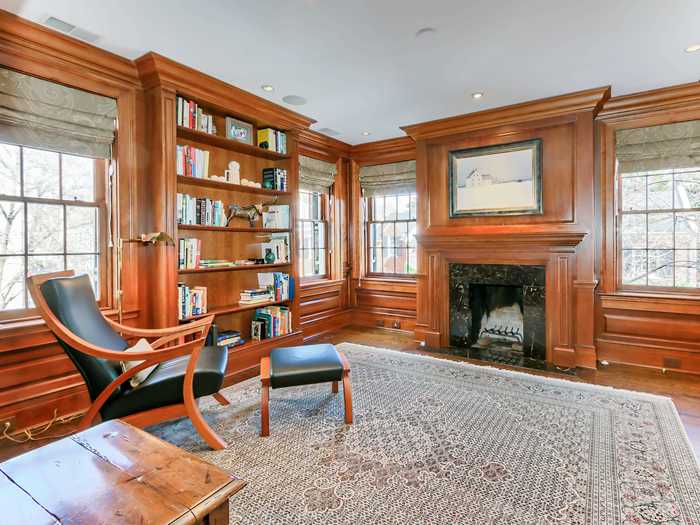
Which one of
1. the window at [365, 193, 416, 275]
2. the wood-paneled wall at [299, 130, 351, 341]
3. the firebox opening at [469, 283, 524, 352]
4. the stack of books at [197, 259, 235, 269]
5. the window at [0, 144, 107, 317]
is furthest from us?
the window at [365, 193, 416, 275]

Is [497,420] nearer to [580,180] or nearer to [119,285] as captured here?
[580,180]

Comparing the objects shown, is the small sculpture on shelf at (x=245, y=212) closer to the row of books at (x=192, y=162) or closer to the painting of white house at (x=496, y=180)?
the row of books at (x=192, y=162)

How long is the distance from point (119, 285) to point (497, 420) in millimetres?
2975

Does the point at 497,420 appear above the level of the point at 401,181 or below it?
below

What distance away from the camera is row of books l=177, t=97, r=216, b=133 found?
3.18 metres

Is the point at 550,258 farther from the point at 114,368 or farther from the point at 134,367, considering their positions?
the point at 114,368

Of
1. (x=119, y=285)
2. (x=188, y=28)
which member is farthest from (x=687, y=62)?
(x=119, y=285)

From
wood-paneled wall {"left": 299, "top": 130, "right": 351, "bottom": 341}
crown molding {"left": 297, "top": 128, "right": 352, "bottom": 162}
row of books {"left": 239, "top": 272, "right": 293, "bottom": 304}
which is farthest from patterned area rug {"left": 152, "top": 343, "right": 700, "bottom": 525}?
crown molding {"left": 297, "top": 128, "right": 352, "bottom": 162}

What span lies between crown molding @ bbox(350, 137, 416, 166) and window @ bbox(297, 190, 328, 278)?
82 centimetres

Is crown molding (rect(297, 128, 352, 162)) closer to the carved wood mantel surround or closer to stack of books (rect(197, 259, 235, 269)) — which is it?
the carved wood mantel surround

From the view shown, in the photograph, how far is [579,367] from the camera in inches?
150

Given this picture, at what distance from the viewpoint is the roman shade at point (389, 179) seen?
5188mm

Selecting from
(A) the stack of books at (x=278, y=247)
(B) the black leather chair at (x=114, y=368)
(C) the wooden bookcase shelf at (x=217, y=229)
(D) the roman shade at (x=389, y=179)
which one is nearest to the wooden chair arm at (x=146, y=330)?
(B) the black leather chair at (x=114, y=368)

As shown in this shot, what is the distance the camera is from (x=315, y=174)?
5078 mm
